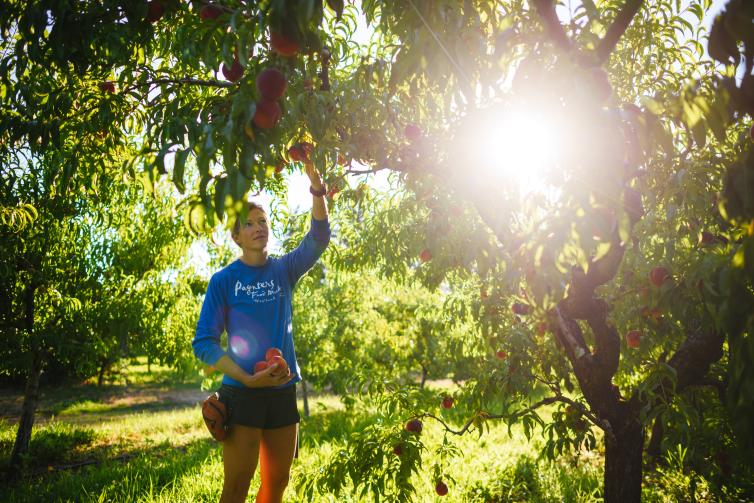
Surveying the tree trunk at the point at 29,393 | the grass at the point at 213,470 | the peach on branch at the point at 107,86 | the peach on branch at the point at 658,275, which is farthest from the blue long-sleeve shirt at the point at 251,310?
the tree trunk at the point at 29,393

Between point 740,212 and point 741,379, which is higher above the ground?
point 740,212

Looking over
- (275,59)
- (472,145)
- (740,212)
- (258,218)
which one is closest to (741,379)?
(740,212)

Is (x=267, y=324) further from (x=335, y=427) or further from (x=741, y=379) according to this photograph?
(x=335, y=427)

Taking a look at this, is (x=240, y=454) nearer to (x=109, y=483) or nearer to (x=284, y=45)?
(x=284, y=45)

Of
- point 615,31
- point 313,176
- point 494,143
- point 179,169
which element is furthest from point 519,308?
point 179,169

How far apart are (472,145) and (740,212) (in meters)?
1.05

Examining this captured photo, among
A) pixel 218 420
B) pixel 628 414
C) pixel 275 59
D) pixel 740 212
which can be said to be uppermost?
pixel 275 59

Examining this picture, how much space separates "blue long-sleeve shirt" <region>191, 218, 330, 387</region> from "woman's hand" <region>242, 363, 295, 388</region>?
176mm

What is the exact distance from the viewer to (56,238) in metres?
5.73

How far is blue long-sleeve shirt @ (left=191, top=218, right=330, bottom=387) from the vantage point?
2170 millimetres

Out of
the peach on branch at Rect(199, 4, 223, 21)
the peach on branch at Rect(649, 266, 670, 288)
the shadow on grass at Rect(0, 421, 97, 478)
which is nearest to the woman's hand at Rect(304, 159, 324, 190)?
the peach on branch at Rect(199, 4, 223, 21)

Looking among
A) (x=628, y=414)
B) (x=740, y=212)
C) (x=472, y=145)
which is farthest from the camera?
(x=628, y=414)

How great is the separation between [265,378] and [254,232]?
0.81m

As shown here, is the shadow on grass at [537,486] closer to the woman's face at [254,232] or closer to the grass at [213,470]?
the grass at [213,470]
